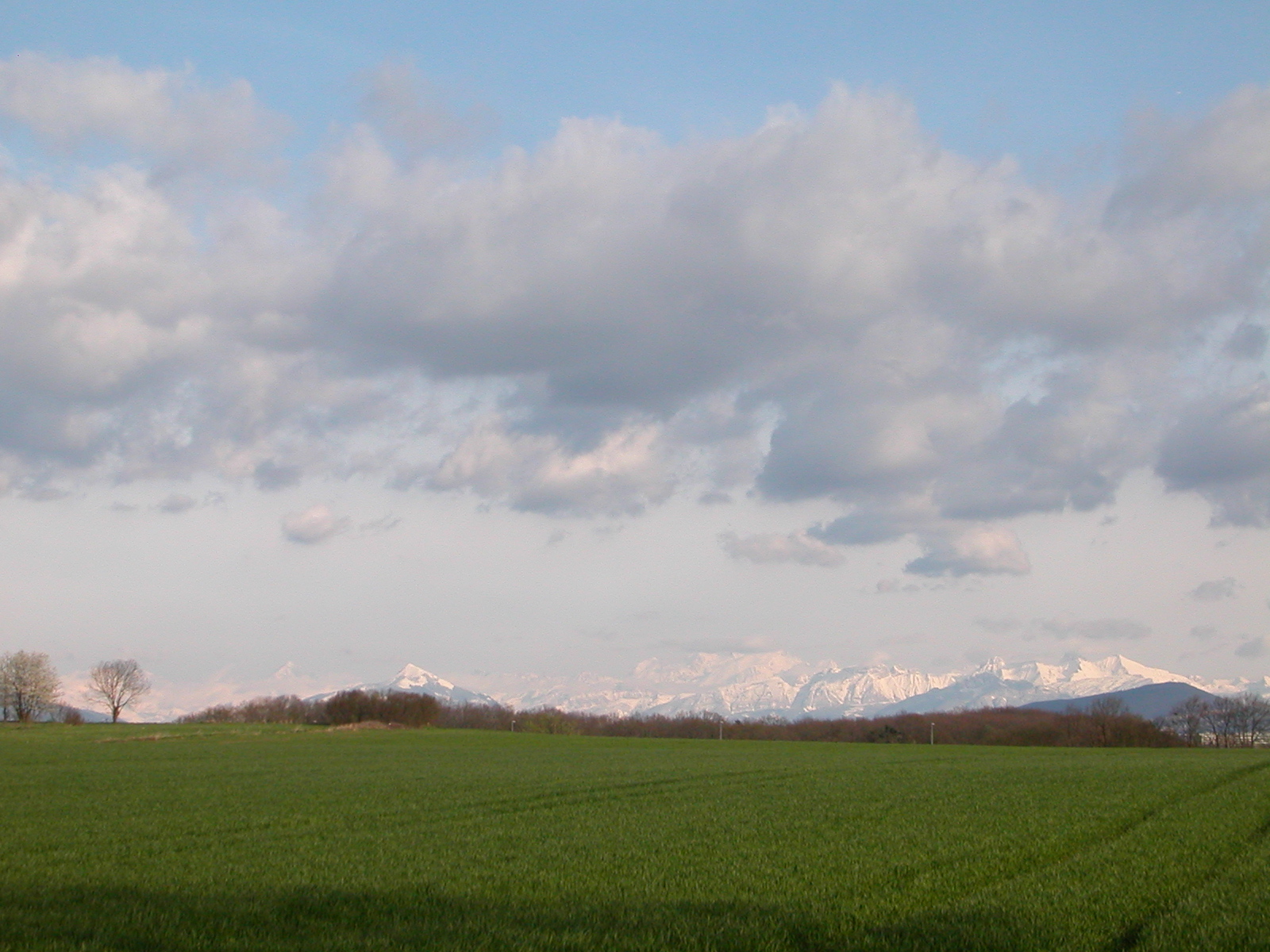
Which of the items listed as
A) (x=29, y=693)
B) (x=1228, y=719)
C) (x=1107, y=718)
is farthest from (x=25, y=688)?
(x=1228, y=719)

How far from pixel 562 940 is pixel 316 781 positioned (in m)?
29.9

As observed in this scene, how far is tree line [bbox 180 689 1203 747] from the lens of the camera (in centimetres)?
12469

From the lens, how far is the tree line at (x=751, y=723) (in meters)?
125

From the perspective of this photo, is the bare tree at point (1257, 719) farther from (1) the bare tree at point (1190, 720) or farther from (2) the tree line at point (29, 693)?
(2) the tree line at point (29, 693)

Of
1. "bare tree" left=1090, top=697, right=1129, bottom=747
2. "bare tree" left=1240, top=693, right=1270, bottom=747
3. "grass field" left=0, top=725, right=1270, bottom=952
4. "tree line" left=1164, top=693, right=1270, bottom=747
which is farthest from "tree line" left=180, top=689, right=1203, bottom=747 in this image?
"grass field" left=0, top=725, right=1270, bottom=952

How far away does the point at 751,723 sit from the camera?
148m

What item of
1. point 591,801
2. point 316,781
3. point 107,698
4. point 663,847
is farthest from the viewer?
point 107,698

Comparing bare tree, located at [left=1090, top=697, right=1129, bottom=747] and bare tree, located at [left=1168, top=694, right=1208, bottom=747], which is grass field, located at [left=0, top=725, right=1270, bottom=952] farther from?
bare tree, located at [left=1168, top=694, right=1208, bottom=747]

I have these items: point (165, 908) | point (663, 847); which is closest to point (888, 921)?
point (663, 847)

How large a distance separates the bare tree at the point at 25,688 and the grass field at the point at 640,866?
144384mm

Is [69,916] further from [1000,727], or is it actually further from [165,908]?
[1000,727]

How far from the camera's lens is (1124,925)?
10719 millimetres

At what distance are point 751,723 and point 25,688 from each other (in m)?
118

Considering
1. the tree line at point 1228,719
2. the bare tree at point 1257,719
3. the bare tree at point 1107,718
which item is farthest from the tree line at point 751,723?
the bare tree at point 1257,719
